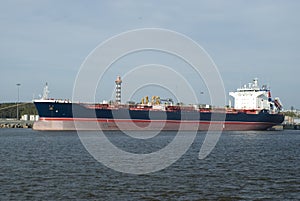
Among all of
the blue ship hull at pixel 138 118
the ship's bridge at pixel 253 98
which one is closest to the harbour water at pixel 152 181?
the blue ship hull at pixel 138 118

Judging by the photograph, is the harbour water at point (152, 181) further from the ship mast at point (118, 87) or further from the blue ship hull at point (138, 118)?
the ship mast at point (118, 87)

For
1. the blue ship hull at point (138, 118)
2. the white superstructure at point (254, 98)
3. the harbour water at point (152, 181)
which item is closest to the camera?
the harbour water at point (152, 181)

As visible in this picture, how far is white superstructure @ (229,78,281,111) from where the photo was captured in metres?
69.1

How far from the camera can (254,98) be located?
227 ft

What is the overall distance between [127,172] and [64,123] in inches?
1353

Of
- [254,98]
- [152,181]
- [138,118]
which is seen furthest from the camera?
[254,98]

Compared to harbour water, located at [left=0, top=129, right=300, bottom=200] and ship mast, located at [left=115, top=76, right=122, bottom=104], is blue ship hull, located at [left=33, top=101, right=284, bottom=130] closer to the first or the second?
ship mast, located at [left=115, top=76, right=122, bottom=104]

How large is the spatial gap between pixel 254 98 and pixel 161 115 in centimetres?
1974

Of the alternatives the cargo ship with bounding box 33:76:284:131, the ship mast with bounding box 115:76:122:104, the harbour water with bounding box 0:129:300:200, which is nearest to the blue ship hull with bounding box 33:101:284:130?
the cargo ship with bounding box 33:76:284:131

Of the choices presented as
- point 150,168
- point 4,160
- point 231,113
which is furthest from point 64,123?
point 150,168

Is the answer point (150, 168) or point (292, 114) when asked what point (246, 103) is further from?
point (292, 114)

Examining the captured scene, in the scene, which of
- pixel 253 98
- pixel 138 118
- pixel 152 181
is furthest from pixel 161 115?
pixel 152 181

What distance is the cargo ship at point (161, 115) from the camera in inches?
2013

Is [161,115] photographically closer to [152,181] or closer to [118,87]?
[118,87]
